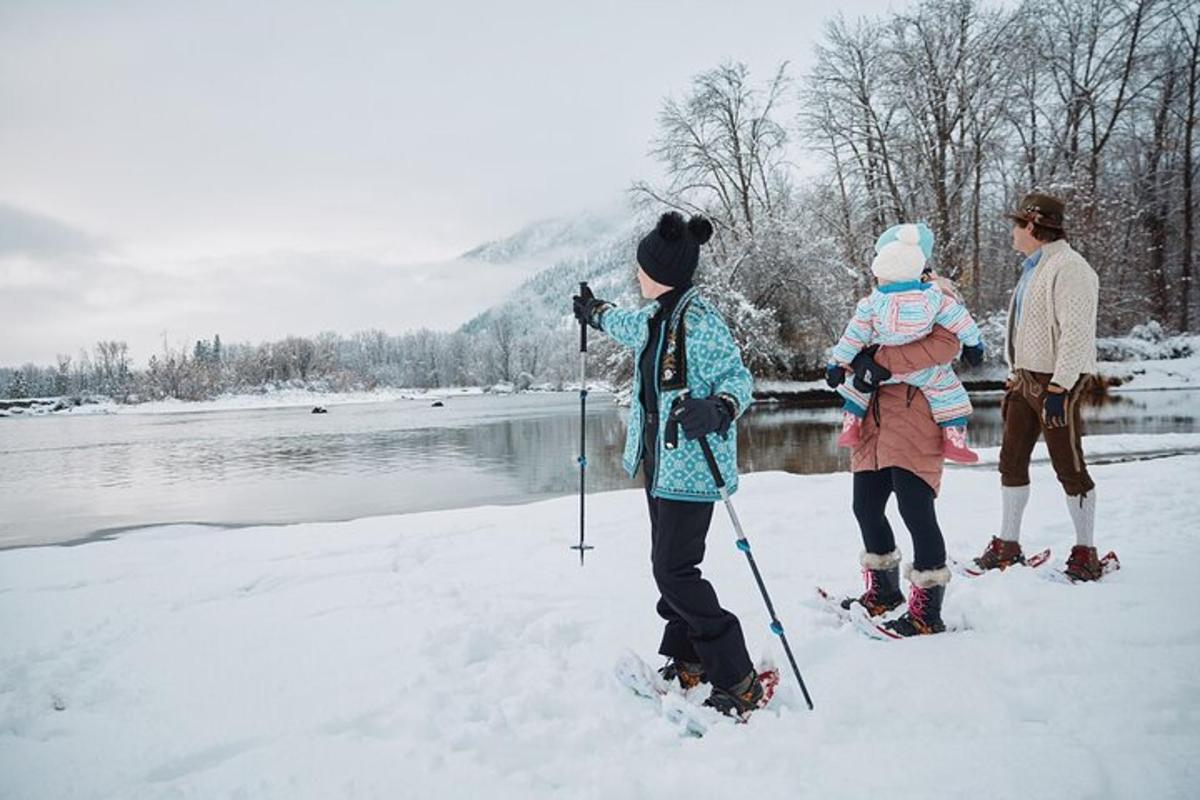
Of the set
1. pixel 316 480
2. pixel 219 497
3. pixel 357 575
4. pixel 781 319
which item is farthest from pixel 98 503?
pixel 781 319

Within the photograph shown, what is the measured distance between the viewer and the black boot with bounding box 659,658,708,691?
257 cm

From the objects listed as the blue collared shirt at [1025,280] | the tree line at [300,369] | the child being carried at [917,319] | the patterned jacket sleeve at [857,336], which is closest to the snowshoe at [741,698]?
the child being carried at [917,319]

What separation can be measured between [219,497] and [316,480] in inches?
63.9

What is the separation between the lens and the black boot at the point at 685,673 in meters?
2.57

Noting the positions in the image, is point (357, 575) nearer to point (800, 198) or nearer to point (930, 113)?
point (930, 113)

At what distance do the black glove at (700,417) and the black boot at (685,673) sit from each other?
1040 mm

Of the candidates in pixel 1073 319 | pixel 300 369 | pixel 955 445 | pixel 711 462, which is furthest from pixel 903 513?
pixel 300 369

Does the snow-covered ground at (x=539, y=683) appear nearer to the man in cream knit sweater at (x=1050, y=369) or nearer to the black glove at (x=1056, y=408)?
→ the man in cream knit sweater at (x=1050, y=369)

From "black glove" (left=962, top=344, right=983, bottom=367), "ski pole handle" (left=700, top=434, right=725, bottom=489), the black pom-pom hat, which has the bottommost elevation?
"ski pole handle" (left=700, top=434, right=725, bottom=489)

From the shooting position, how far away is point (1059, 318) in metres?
3.39

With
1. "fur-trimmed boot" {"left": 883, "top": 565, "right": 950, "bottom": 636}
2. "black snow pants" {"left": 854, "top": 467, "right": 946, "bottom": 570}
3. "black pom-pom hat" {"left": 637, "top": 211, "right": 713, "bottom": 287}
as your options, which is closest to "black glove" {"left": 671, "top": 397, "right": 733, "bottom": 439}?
"black pom-pom hat" {"left": 637, "top": 211, "right": 713, "bottom": 287}

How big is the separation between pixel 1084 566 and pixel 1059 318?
4.52 feet

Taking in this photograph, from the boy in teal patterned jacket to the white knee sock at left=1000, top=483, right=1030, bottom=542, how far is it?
232 centimetres

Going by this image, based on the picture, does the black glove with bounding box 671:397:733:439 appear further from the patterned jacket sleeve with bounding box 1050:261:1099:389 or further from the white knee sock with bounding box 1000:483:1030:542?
the white knee sock with bounding box 1000:483:1030:542
